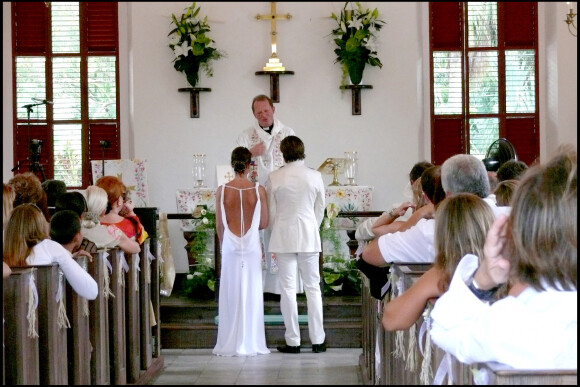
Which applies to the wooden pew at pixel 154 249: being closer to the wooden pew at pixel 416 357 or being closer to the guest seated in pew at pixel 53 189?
the guest seated in pew at pixel 53 189

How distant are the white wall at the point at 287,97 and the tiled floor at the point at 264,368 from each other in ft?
11.2

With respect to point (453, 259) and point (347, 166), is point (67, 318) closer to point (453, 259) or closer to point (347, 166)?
point (453, 259)

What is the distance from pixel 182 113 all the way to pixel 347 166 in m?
2.04

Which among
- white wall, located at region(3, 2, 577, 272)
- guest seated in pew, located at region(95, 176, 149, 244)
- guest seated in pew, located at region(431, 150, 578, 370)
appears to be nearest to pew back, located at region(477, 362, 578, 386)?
guest seated in pew, located at region(431, 150, 578, 370)

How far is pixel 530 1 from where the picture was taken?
11.1 m

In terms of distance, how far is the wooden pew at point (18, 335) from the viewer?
404 centimetres

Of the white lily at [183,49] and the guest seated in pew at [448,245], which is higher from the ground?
the white lily at [183,49]

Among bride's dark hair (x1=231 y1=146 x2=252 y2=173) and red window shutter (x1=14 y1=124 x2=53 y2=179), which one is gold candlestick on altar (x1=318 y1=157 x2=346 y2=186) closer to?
bride's dark hair (x1=231 y1=146 x2=252 y2=173)

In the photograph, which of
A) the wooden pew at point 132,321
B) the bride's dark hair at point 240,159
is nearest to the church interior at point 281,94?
the bride's dark hair at point 240,159

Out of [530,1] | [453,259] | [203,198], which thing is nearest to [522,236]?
[453,259]

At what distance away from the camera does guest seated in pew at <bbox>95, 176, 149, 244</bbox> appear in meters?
6.34

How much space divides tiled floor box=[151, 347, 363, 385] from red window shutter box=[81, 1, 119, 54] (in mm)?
4524

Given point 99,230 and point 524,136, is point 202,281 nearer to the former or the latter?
point 99,230

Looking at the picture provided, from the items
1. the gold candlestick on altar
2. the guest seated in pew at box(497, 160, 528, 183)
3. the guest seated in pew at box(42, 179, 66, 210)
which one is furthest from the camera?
the gold candlestick on altar
